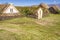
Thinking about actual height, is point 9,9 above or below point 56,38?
above

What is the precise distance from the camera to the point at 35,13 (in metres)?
62.1

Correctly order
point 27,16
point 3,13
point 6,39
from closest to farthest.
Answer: point 6,39 → point 3,13 → point 27,16

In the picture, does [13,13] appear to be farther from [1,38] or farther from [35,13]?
[1,38]

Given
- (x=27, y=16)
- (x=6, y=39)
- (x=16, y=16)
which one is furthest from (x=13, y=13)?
(x=6, y=39)

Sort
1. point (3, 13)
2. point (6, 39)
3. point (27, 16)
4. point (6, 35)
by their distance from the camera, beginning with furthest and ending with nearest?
point (27, 16)
point (3, 13)
point (6, 35)
point (6, 39)

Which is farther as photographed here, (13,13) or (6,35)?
(13,13)

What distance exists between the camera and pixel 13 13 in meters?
58.0

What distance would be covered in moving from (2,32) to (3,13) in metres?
25.6

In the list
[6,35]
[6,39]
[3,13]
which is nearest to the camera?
[6,39]

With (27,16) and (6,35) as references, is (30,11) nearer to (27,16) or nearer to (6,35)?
(27,16)

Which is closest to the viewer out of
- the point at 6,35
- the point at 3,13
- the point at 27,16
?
the point at 6,35

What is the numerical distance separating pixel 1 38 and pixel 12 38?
1.71m

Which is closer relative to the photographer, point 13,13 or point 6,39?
point 6,39

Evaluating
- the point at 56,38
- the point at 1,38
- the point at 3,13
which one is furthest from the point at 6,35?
the point at 3,13
